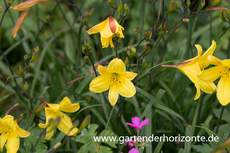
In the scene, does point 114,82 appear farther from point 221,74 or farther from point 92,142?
point 221,74

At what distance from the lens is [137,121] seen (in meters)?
1.25

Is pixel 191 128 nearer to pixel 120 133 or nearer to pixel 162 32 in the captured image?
pixel 120 133

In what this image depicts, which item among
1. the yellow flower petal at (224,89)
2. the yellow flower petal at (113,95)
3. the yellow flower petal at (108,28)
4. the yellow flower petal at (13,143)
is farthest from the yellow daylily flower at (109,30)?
the yellow flower petal at (13,143)

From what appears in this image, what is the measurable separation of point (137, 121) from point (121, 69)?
0.35m

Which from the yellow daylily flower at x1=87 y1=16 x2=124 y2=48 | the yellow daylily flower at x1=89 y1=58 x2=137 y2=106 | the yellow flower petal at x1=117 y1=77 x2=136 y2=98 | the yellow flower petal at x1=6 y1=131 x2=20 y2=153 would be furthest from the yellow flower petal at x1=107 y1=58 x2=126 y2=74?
the yellow flower petal at x1=6 y1=131 x2=20 y2=153

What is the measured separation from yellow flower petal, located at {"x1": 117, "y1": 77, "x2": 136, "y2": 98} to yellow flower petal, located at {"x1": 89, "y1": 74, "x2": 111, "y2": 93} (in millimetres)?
95

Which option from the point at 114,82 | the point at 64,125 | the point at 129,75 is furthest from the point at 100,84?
the point at 64,125

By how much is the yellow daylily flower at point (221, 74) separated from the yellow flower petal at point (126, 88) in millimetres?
434

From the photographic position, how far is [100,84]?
4.47 feet

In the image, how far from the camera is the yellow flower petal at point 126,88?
132 centimetres

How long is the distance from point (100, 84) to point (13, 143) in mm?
677

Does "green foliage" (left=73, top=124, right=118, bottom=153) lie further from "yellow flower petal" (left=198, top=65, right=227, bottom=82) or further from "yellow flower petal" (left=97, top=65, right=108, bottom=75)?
"yellow flower petal" (left=198, top=65, right=227, bottom=82)

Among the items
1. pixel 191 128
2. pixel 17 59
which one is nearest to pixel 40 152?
pixel 191 128

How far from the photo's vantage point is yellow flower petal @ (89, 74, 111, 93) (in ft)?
4.34
